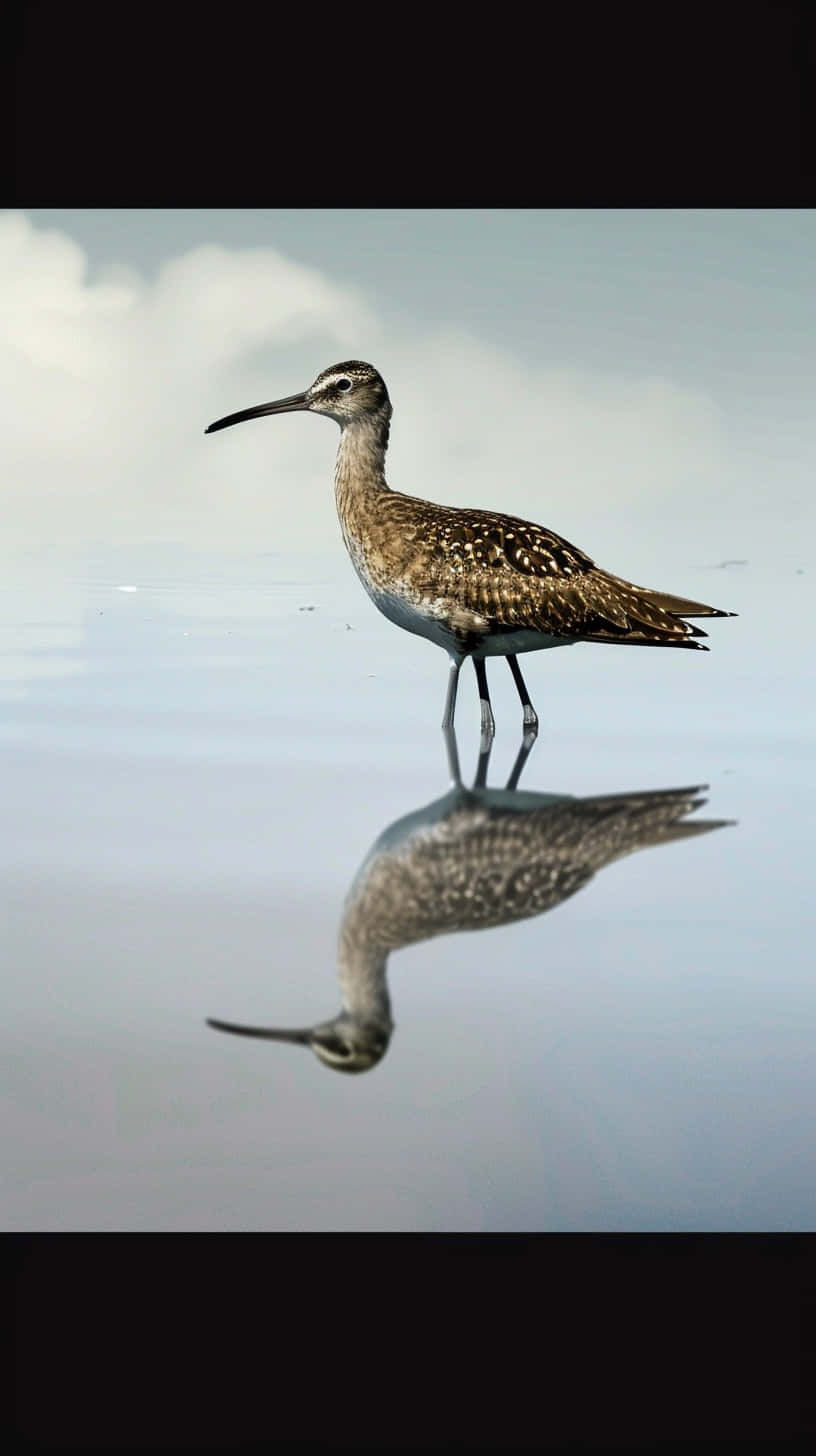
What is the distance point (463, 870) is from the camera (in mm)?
7379

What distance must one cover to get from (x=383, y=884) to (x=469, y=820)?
130 centimetres

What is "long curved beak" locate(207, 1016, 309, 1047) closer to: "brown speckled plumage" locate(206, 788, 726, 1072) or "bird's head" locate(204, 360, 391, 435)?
"brown speckled plumage" locate(206, 788, 726, 1072)

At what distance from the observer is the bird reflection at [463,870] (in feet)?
19.3

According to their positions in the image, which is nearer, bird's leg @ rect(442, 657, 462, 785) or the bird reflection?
the bird reflection

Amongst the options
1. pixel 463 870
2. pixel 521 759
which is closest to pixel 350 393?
pixel 521 759

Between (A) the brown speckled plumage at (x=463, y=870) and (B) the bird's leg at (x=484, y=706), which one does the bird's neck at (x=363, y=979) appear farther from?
(B) the bird's leg at (x=484, y=706)

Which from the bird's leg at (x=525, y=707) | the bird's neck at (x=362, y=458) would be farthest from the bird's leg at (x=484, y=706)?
the bird's neck at (x=362, y=458)

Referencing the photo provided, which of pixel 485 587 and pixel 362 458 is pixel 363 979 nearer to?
pixel 485 587

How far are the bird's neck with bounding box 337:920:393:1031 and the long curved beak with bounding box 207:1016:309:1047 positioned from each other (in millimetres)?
229

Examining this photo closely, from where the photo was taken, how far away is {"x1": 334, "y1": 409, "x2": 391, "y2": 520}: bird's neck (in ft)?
37.8

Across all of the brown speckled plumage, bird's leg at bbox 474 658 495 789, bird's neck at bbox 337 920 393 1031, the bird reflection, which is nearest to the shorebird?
bird's leg at bbox 474 658 495 789

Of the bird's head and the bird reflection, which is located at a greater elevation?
the bird's head

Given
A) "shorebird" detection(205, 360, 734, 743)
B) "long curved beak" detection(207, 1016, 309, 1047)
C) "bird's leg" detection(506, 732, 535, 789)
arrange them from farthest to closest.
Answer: "shorebird" detection(205, 360, 734, 743), "bird's leg" detection(506, 732, 535, 789), "long curved beak" detection(207, 1016, 309, 1047)

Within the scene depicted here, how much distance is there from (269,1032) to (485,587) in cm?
525
